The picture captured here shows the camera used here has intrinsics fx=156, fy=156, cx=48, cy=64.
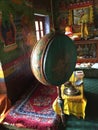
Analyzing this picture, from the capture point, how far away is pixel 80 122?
2.45m

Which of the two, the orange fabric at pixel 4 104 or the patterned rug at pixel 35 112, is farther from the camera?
the orange fabric at pixel 4 104

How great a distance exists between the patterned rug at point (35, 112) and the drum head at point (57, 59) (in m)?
0.80

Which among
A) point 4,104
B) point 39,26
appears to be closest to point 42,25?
point 39,26

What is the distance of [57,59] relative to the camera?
1531 mm

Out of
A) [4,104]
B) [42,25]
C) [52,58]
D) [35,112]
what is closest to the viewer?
[52,58]

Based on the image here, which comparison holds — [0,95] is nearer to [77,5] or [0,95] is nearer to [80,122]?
[80,122]

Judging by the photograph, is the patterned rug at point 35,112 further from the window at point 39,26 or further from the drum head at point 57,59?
the window at point 39,26

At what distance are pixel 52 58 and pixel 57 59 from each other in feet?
0.18

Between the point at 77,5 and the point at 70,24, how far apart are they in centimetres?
59

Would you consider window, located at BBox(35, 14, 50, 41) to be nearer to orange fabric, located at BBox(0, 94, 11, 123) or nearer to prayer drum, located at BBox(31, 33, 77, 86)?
orange fabric, located at BBox(0, 94, 11, 123)

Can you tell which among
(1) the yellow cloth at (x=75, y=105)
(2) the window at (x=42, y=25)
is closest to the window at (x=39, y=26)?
(2) the window at (x=42, y=25)

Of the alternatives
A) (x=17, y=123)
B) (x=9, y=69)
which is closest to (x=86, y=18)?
(x=9, y=69)

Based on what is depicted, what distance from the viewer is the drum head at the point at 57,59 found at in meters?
1.50

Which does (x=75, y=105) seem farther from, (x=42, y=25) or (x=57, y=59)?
(x=42, y=25)
